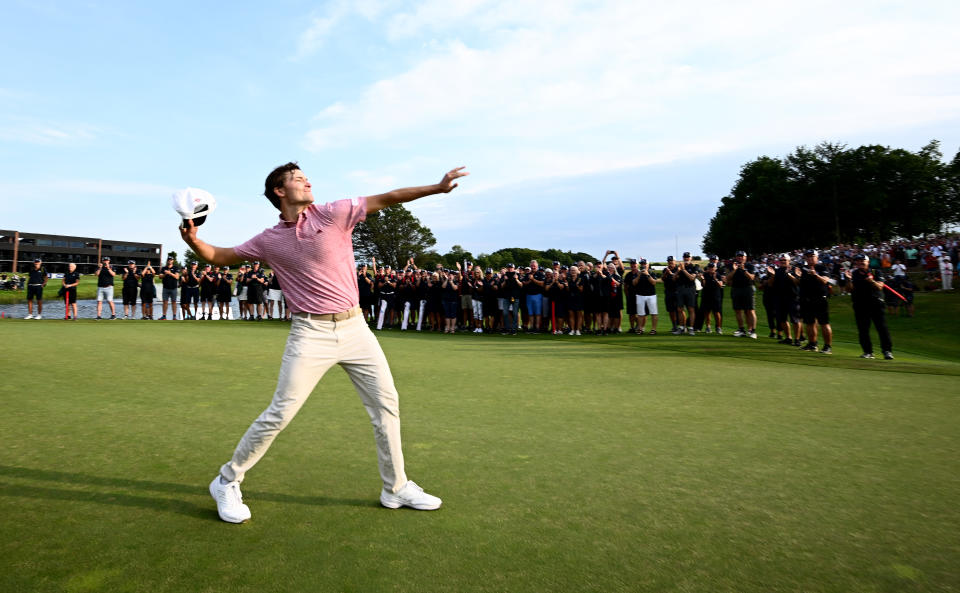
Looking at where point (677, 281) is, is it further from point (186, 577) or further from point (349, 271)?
point (186, 577)

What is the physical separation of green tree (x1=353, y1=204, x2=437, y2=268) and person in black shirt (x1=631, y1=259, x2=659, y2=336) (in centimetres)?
6716

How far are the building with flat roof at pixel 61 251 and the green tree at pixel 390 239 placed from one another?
4895 cm

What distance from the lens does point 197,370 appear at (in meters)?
9.27

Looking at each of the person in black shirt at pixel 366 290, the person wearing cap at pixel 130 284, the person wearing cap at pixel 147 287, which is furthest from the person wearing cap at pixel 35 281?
the person in black shirt at pixel 366 290

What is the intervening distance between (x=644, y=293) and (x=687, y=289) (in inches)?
52.1

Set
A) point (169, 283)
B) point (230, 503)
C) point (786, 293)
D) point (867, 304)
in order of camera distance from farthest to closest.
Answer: point (169, 283), point (786, 293), point (867, 304), point (230, 503)

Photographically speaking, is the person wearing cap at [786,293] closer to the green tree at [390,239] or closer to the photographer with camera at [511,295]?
the photographer with camera at [511,295]

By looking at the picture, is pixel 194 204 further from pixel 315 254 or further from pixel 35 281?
pixel 35 281

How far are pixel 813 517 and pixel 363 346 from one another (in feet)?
10.4

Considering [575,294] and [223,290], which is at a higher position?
[223,290]

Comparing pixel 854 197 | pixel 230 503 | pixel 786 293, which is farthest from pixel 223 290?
pixel 854 197

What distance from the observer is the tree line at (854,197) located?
65812 mm

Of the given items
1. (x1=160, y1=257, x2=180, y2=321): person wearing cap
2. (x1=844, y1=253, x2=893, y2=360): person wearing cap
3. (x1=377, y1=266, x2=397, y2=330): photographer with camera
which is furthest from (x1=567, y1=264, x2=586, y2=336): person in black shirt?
(x1=160, y1=257, x2=180, y2=321): person wearing cap

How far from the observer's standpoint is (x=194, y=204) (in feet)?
12.5
